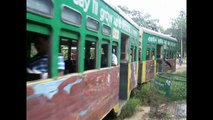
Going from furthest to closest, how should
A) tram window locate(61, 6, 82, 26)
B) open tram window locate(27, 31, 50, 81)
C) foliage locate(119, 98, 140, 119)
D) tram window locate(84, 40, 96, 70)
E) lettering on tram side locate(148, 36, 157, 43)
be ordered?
lettering on tram side locate(148, 36, 157, 43), foliage locate(119, 98, 140, 119), tram window locate(84, 40, 96, 70), tram window locate(61, 6, 82, 26), open tram window locate(27, 31, 50, 81)

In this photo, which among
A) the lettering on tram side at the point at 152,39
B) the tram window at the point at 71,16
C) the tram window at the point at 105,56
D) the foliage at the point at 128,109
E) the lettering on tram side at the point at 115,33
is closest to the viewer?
the tram window at the point at 71,16

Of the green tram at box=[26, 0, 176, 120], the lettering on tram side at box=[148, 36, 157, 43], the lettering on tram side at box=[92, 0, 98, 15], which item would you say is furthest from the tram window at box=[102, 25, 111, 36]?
the lettering on tram side at box=[148, 36, 157, 43]

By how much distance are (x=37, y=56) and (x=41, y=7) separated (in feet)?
1.25

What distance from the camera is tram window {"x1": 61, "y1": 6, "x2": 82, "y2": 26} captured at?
3.26 meters

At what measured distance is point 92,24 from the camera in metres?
4.39

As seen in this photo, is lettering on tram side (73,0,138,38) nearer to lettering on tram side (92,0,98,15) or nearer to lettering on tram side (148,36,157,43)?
lettering on tram side (92,0,98,15)

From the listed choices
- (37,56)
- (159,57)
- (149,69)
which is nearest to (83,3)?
(37,56)

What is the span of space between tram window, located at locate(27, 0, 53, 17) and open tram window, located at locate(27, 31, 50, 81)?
0.56 feet

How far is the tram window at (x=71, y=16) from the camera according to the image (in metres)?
3.26

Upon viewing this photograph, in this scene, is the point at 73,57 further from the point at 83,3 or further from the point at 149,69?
the point at 149,69

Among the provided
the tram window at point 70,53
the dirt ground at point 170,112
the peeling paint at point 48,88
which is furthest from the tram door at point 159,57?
the peeling paint at point 48,88

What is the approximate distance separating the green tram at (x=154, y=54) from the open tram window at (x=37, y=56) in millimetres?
9455

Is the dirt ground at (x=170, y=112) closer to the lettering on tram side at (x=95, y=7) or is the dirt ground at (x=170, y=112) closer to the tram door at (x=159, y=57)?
the lettering on tram side at (x=95, y=7)

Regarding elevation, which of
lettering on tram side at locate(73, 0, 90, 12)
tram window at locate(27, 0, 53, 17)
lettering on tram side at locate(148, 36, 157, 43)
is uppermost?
lettering on tram side at locate(148, 36, 157, 43)
